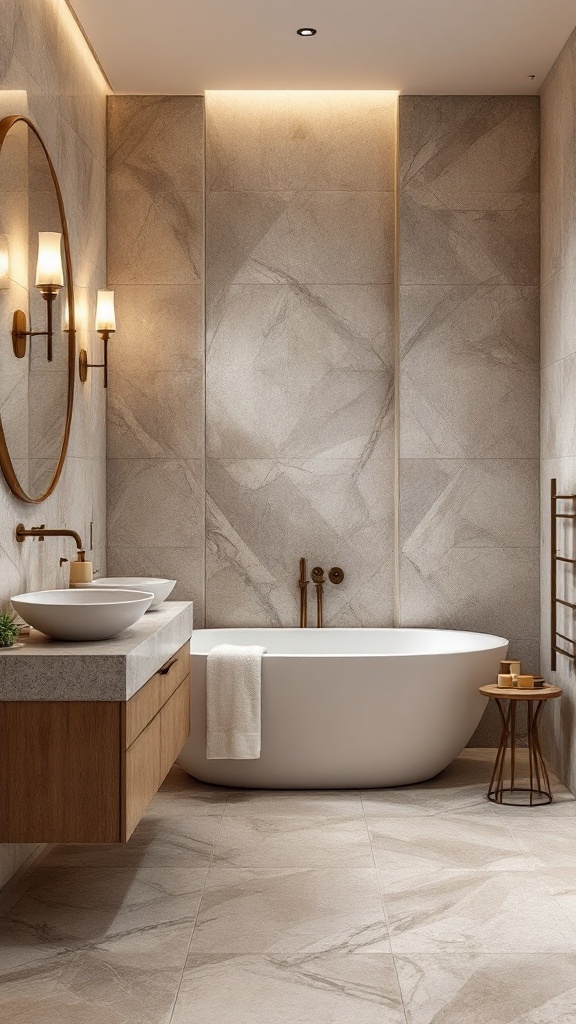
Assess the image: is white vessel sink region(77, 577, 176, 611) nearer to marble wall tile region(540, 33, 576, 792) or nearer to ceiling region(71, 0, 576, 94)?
marble wall tile region(540, 33, 576, 792)

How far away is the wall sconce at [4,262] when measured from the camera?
3.30 meters

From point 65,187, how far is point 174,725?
7.37 feet

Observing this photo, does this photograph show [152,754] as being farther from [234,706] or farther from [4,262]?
[4,262]

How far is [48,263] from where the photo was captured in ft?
11.9

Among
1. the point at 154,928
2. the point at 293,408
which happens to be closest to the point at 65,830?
the point at 154,928

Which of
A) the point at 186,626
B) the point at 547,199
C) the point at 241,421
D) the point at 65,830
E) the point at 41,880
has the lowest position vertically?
the point at 41,880

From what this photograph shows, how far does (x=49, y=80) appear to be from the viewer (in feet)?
13.2

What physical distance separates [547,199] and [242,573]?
2.34 metres

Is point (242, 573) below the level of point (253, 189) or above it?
below

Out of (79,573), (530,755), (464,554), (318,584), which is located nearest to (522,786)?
(530,755)

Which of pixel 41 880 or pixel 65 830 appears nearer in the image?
pixel 65 830

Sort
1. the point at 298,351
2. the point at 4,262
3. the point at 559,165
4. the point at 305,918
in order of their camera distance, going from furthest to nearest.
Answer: the point at 298,351, the point at 559,165, the point at 4,262, the point at 305,918

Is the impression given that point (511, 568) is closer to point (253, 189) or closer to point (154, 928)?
point (253, 189)

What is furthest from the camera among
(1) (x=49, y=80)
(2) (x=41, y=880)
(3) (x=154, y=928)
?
(1) (x=49, y=80)
